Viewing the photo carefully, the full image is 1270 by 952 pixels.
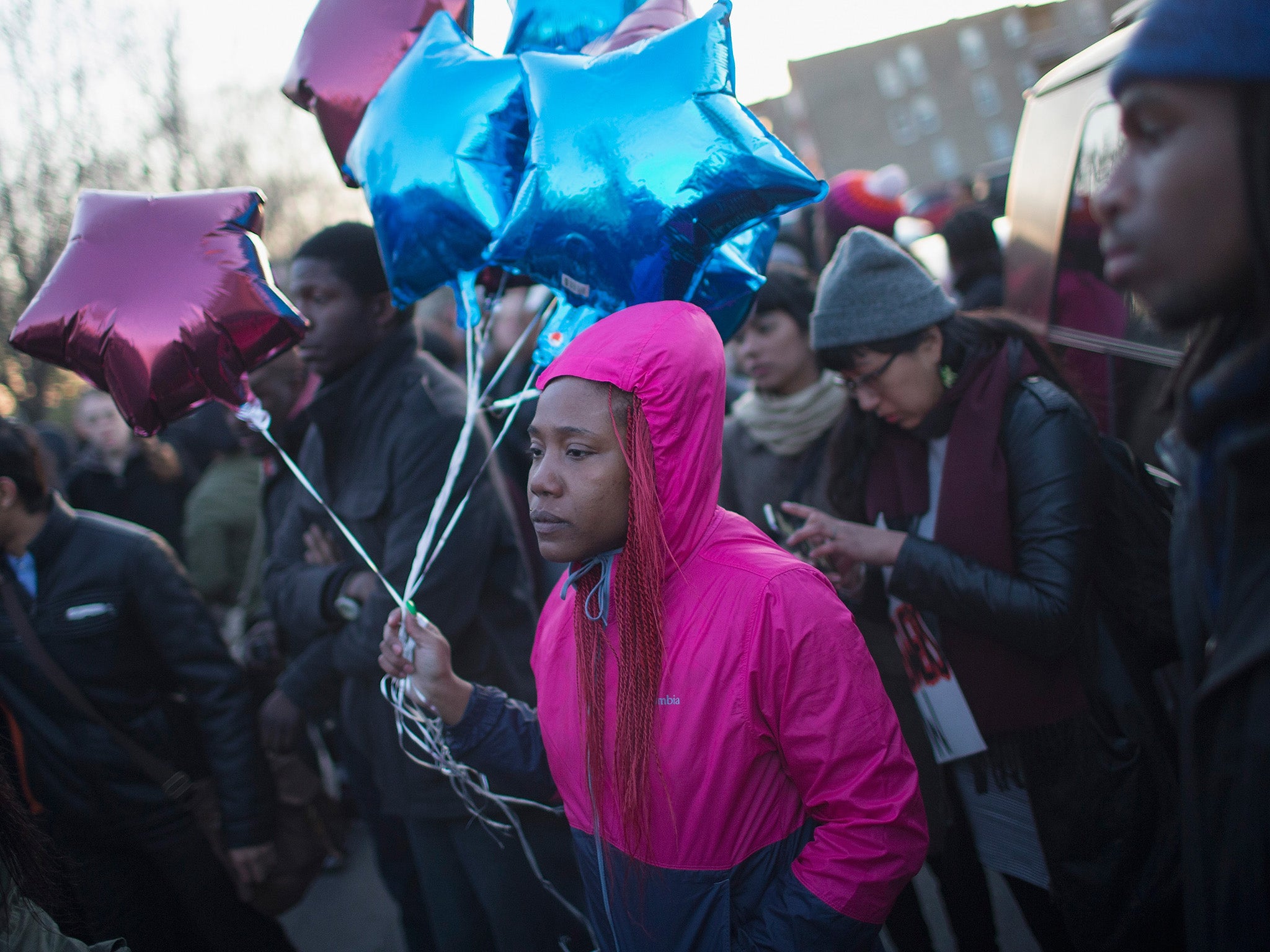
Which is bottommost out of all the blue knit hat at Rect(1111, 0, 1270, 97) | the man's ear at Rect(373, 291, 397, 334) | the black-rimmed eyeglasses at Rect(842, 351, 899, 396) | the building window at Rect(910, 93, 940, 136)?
the building window at Rect(910, 93, 940, 136)

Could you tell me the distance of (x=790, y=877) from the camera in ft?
4.57

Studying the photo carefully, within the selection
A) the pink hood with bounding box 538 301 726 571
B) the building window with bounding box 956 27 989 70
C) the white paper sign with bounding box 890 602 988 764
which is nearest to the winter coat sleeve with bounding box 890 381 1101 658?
the white paper sign with bounding box 890 602 988 764

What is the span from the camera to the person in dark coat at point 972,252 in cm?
422

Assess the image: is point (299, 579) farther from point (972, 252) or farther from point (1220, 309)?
point (972, 252)

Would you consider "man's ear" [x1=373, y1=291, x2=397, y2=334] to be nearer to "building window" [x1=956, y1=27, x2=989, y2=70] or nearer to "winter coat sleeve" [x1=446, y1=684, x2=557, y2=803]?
"winter coat sleeve" [x1=446, y1=684, x2=557, y2=803]

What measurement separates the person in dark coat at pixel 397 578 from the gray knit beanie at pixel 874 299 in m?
1.12

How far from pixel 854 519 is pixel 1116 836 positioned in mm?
965

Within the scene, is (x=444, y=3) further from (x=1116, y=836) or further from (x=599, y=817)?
(x=1116, y=836)

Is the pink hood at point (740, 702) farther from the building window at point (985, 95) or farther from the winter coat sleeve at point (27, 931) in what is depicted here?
the building window at point (985, 95)

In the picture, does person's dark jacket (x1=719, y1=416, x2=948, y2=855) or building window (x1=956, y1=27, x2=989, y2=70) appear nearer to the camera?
person's dark jacket (x1=719, y1=416, x2=948, y2=855)

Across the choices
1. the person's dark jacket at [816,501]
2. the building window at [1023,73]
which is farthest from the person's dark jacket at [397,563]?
the building window at [1023,73]

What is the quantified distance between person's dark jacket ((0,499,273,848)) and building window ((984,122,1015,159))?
53683 millimetres

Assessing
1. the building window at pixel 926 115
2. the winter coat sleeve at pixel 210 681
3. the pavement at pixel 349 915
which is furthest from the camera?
the building window at pixel 926 115

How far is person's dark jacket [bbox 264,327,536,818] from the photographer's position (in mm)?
2383
